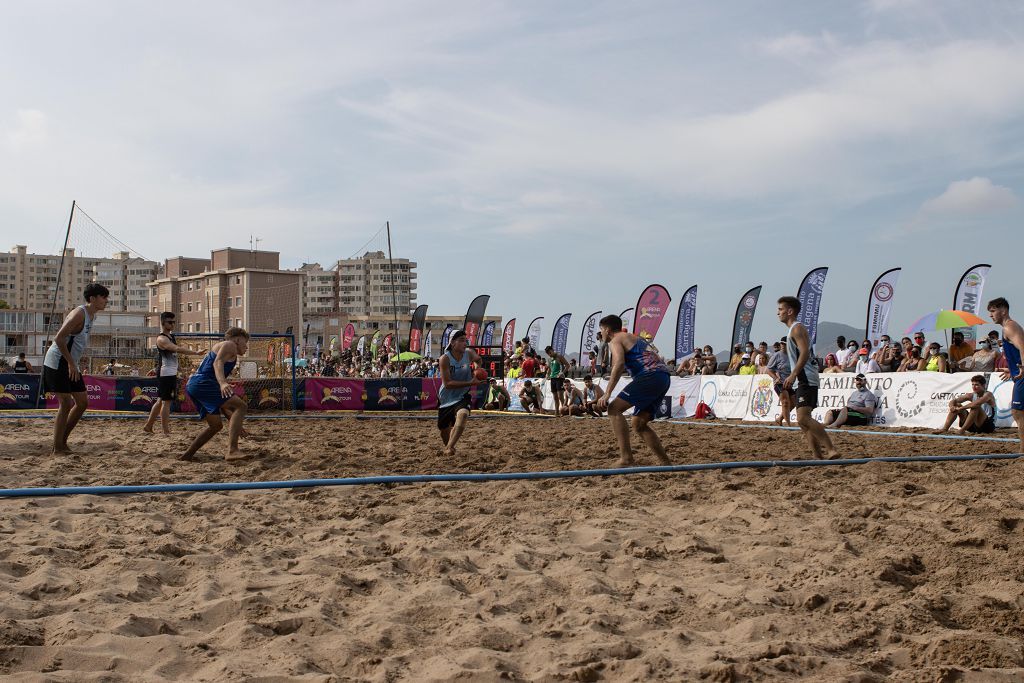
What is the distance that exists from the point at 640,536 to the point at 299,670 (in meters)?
2.31

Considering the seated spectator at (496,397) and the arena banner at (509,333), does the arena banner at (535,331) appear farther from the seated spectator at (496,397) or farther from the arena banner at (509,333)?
the seated spectator at (496,397)

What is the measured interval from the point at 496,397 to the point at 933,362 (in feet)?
37.1

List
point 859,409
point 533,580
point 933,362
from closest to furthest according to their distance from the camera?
point 533,580, point 933,362, point 859,409

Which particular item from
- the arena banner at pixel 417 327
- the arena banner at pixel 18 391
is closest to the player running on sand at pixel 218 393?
the arena banner at pixel 18 391

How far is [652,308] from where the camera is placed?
27.5 metres

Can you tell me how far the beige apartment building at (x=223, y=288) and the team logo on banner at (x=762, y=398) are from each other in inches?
2602

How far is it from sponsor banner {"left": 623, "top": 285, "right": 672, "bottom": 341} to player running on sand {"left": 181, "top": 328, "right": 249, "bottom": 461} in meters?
19.8

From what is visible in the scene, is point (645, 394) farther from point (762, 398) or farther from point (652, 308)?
point (652, 308)

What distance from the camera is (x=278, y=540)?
4.90 m

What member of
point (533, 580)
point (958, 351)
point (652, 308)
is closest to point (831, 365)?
point (958, 351)

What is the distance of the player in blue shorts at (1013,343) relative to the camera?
8117 millimetres

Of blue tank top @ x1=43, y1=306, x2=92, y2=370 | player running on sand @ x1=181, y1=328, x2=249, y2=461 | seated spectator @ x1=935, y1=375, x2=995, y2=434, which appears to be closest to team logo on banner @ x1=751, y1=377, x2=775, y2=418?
seated spectator @ x1=935, y1=375, x2=995, y2=434

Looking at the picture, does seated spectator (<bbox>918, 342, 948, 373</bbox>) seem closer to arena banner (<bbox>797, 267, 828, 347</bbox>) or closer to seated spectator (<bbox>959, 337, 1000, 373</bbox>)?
seated spectator (<bbox>959, 337, 1000, 373</bbox>)

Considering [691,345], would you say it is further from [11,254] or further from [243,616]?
[11,254]
